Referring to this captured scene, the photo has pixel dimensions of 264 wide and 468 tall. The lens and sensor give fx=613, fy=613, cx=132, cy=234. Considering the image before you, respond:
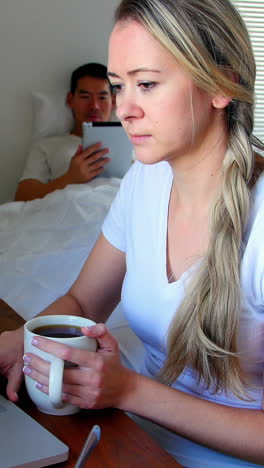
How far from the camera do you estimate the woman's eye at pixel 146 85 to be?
32.8 inches

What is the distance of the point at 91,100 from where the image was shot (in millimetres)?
2758

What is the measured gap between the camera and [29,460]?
58 cm

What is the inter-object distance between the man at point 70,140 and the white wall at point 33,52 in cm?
13

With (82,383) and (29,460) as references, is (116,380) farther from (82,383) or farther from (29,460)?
(29,460)

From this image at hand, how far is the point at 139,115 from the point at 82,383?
0.37 m

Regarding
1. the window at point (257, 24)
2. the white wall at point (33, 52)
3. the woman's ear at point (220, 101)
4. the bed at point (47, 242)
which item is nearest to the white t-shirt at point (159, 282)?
the woman's ear at point (220, 101)

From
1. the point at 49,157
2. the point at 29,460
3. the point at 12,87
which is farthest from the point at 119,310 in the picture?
the point at 12,87

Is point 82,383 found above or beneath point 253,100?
beneath

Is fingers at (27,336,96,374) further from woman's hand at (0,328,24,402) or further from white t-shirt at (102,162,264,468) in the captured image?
white t-shirt at (102,162,264,468)

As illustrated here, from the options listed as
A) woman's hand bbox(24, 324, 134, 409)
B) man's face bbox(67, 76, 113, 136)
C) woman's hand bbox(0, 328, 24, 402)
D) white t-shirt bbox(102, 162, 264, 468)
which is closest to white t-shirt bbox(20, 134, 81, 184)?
man's face bbox(67, 76, 113, 136)

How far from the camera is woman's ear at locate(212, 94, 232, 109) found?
880mm

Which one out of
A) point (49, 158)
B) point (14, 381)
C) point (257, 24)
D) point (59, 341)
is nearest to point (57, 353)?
point (59, 341)

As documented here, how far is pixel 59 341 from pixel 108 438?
0.37 feet

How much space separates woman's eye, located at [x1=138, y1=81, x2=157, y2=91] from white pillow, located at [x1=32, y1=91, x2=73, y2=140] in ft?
6.57
